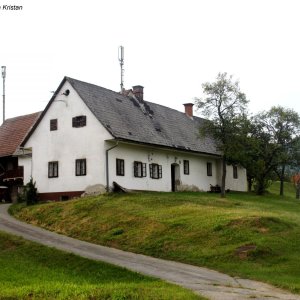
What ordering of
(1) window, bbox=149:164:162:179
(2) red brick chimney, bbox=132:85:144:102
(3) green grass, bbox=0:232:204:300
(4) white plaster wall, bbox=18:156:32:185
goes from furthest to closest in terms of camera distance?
(2) red brick chimney, bbox=132:85:144:102
(4) white plaster wall, bbox=18:156:32:185
(1) window, bbox=149:164:162:179
(3) green grass, bbox=0:232:204:300

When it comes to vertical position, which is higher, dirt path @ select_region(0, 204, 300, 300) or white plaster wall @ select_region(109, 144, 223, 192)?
white plaster wall @ select_region(109, 144, 223, 192)

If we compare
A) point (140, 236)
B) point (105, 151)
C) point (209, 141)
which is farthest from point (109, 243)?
point (209, 141)

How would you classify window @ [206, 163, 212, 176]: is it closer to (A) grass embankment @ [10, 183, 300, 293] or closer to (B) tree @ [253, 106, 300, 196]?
(B) tree @ [253, 106, 300, 196]

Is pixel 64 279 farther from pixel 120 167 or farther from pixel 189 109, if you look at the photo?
pixel 189 109

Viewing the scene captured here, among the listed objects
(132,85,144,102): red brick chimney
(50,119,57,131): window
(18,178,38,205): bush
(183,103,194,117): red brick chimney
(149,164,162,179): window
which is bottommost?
(18,178,38,205): bush

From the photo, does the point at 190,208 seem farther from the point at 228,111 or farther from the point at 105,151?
the point at 228,111

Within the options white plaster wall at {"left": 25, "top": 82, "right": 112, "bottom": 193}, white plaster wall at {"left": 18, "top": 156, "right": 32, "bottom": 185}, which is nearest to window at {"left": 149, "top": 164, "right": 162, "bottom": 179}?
white plaster wall at {"left": 25, "top": 82, "right": 112, "bottom": 193}

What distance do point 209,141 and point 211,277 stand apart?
2668 cm

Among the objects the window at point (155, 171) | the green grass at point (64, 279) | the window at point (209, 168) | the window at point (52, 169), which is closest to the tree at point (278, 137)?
the window at point (209, 168)

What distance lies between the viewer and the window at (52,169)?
106ft

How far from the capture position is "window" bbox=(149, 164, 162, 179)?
33469mm

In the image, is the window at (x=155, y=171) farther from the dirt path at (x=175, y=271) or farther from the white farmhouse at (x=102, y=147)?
the dirt path at (x=175, y=271)

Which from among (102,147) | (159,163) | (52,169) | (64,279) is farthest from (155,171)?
(64,279)

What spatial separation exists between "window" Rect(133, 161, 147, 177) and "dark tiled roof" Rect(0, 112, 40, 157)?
36.7 feet
